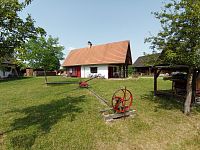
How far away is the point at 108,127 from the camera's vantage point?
5.92 m

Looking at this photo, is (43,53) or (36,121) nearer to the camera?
(36,121)

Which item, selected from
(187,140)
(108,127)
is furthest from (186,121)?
(108,127)

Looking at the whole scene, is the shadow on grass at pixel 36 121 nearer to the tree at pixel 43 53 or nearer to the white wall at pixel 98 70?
the tree at pixel 43 53

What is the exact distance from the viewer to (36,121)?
6.56 meters

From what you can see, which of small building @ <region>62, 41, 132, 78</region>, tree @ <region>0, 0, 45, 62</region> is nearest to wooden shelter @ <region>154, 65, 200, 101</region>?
tree @ <region>0, 0, 45, 62</region>

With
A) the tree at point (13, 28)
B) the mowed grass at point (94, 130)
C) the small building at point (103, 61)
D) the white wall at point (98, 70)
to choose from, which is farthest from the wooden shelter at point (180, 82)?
the white wall at point (98, 70)

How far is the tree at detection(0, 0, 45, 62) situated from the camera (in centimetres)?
434

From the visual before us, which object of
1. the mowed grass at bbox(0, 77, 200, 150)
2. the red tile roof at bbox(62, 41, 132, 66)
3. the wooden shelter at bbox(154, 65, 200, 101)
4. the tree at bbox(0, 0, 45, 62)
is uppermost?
the red tile roof at bbox(62, 41, 132, 66)

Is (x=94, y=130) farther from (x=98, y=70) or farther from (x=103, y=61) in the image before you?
(x=98, y=70)

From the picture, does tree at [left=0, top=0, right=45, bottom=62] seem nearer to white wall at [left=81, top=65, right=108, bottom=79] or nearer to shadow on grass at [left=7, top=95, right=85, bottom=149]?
shadow on grass at [left=7, top=95, right=85, bottom=149]

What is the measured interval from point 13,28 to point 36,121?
3794mm

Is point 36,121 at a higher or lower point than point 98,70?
lower

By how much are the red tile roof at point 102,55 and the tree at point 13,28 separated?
22057 mm

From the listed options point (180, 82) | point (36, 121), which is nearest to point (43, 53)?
point (36, 121)
